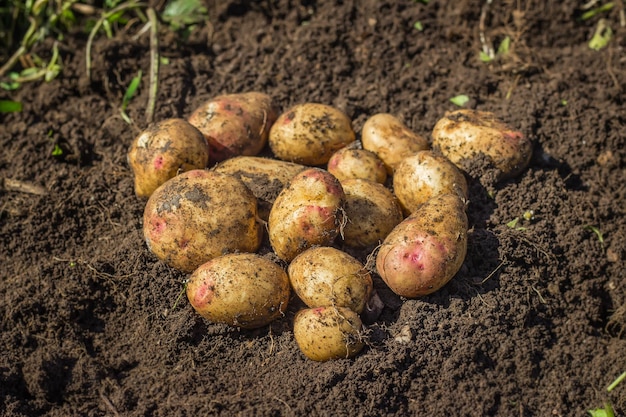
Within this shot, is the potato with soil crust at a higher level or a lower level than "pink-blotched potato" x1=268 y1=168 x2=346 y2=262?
lower

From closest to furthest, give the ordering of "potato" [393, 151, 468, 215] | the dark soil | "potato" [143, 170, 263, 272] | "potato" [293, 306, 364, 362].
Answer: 1. "potato" [293, 306, 364, 362]
2. the dark soil
3. "potato" [143, 170, 263, 272]
4. "potato" [393, 151, 468, 215]

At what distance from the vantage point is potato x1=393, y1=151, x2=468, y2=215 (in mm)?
2752

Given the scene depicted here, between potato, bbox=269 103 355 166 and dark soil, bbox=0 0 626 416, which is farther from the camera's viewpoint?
potato, bbox=269 103 355 166

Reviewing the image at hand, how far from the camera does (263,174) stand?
9.62ft

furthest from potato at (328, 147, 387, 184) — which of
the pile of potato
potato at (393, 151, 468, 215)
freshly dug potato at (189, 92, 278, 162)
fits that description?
freshly dug potato at (189, 92, 278, 162)

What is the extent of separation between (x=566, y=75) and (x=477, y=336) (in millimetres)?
1765

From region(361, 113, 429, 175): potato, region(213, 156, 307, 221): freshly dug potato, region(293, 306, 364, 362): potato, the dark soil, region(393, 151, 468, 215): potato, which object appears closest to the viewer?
region(293, 306, 364, 362): potato

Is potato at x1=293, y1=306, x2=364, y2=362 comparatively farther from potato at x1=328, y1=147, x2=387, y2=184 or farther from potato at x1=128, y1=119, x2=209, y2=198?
potato at x1=128, y1=119, x2=209, y2=198

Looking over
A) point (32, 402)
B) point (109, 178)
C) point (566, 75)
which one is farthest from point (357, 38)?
point (32, 402)

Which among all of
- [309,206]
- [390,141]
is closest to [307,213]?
[309,206]

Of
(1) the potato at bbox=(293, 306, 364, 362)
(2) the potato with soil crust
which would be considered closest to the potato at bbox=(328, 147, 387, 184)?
(2) the potato with soil crust

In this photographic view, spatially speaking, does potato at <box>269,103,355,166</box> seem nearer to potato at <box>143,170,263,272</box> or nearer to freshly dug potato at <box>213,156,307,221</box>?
freshly dug potato at <box>213,156,307,221</box>

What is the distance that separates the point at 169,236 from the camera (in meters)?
2.65

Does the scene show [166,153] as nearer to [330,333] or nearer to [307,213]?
[307,213]
